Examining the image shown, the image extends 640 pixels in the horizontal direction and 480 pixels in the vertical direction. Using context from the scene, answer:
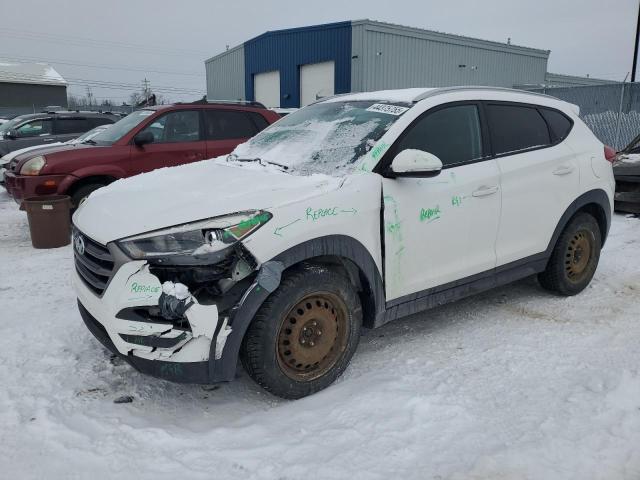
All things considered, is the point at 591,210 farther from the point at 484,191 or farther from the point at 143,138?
the point at 143,138

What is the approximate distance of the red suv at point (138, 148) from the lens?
22.4 feet

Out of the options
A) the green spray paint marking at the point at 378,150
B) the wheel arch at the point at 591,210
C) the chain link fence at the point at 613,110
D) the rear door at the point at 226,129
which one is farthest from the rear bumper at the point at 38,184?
the chain link fence at the point at 613,110

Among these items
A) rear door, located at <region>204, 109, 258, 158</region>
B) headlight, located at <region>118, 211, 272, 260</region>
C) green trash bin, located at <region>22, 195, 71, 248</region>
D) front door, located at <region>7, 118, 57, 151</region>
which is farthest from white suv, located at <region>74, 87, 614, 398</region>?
front door, located at <region>7, 118, 57, 151</region>

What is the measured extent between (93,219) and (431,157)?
6.76 feet

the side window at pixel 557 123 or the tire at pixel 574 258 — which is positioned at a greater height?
the side window at pixel 557 123

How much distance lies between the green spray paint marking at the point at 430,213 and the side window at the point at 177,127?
16.5 ft

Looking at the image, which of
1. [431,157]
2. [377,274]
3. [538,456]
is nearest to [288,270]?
[377,274]

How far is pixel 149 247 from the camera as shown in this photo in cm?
270

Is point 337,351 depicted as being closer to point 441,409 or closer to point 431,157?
point 441,409

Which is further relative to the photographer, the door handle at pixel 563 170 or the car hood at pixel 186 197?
the door handle at pixel 563 170

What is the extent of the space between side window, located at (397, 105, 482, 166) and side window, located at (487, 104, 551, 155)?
18cm

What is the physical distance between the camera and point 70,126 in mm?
11461

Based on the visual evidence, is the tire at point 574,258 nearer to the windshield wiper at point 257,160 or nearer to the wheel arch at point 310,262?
the wheel arch at point 310,262

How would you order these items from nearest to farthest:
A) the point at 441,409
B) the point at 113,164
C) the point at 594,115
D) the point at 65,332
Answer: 1. the point at 441,409
2. the point at 65,332
3. the point at 113,164
4. the point at 594,115
